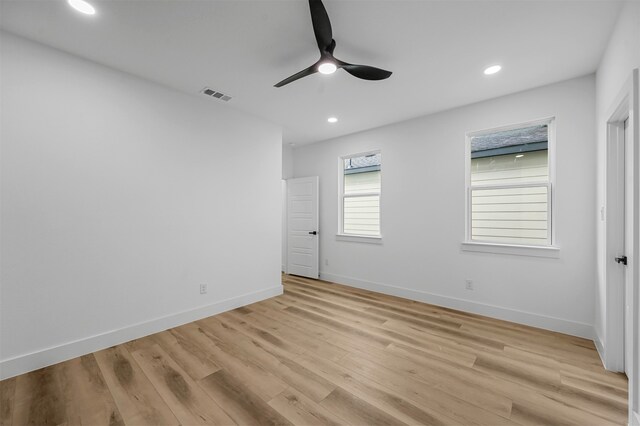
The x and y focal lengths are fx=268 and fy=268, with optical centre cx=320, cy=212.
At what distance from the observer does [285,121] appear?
4.31m

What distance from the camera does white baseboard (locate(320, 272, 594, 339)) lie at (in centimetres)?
294

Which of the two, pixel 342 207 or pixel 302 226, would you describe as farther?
pixel 302 226

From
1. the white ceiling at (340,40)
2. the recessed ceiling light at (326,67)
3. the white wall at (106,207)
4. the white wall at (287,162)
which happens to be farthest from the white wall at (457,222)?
the recessed ceiling light at (326,67)

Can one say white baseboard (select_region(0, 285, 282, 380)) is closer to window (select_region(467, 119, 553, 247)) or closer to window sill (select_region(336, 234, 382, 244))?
window sill (select_region(336, 234, 382, 244))

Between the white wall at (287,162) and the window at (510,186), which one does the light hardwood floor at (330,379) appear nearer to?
the window at (510,186)

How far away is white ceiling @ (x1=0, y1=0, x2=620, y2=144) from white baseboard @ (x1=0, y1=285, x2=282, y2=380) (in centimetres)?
272

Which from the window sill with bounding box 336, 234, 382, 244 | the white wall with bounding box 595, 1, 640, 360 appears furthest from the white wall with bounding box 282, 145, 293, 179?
the white wall with bounding box 595, 1, 640, 360

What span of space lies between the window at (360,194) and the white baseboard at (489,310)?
921 millimetres

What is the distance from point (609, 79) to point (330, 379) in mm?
3480

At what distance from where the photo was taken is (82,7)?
77.5 inches

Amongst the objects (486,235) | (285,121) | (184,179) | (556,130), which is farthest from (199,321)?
(556,130)

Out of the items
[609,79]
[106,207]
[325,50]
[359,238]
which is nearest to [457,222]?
[359,238]

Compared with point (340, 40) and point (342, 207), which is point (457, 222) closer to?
point (342, 207)

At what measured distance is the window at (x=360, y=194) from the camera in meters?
4.81
